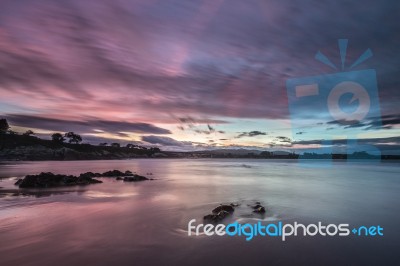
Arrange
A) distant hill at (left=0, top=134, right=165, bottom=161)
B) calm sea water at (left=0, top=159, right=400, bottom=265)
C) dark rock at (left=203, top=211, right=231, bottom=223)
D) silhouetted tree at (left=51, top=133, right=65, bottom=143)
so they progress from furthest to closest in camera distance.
A: silhouetted tree at (left=51, top=133, right=65, bottom=143) < distant hill at (left=0, top=134, right=165, bottom=161) < dark rock at (left=203, top=211, right=231, bottom=223) < calm sea water at (left=0, top=159, right=400, bottom=265)

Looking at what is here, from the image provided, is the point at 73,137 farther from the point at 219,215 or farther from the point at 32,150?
the point at 219,215

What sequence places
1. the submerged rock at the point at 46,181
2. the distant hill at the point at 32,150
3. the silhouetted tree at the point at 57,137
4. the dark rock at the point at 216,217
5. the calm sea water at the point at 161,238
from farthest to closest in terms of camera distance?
the silhouetted tree at the point at 57,137 < the distant hill at the point at 32,150 < the submerged rock at the point at 46,181 < the dark rock at the point at 216,217 < the calm sea water at the point at 161,238

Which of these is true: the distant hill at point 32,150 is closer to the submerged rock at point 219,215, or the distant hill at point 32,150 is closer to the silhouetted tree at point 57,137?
the silhouetted tree at point 57,137

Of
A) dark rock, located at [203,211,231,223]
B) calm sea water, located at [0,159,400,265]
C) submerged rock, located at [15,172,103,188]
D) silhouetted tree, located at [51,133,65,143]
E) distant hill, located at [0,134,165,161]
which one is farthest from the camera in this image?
silhouetted tree, located at [51,133,65,143]

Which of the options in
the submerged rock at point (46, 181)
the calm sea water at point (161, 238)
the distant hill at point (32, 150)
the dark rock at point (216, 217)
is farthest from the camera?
the distant hill at point (32, 150)

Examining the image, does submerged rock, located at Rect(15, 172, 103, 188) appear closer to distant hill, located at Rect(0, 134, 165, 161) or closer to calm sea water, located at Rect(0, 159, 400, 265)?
calm sea water, located at Rect(0, 159, 400, 265)

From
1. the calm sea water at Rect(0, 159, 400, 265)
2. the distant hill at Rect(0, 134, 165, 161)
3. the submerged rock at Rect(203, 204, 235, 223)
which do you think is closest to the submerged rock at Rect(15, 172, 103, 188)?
the calm sea water at Rect(0, 159, 400, 265)

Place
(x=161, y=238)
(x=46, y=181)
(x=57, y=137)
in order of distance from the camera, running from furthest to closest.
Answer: (x=57, y=137)
(x=46, y=181)
(x=161, y=238)

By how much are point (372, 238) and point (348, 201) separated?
8.00m

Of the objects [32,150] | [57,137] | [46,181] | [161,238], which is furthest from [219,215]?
[57,137]

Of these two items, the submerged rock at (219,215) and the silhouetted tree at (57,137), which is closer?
the submerged rock at (219,215)

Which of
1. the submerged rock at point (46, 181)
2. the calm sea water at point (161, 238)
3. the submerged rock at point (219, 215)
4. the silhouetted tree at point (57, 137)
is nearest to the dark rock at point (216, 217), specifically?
the submerged rock at point (219, 215)

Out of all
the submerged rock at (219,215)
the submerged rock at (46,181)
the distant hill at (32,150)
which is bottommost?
the submerged rock at (219,215)

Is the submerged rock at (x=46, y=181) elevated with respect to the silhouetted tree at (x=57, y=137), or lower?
lower
